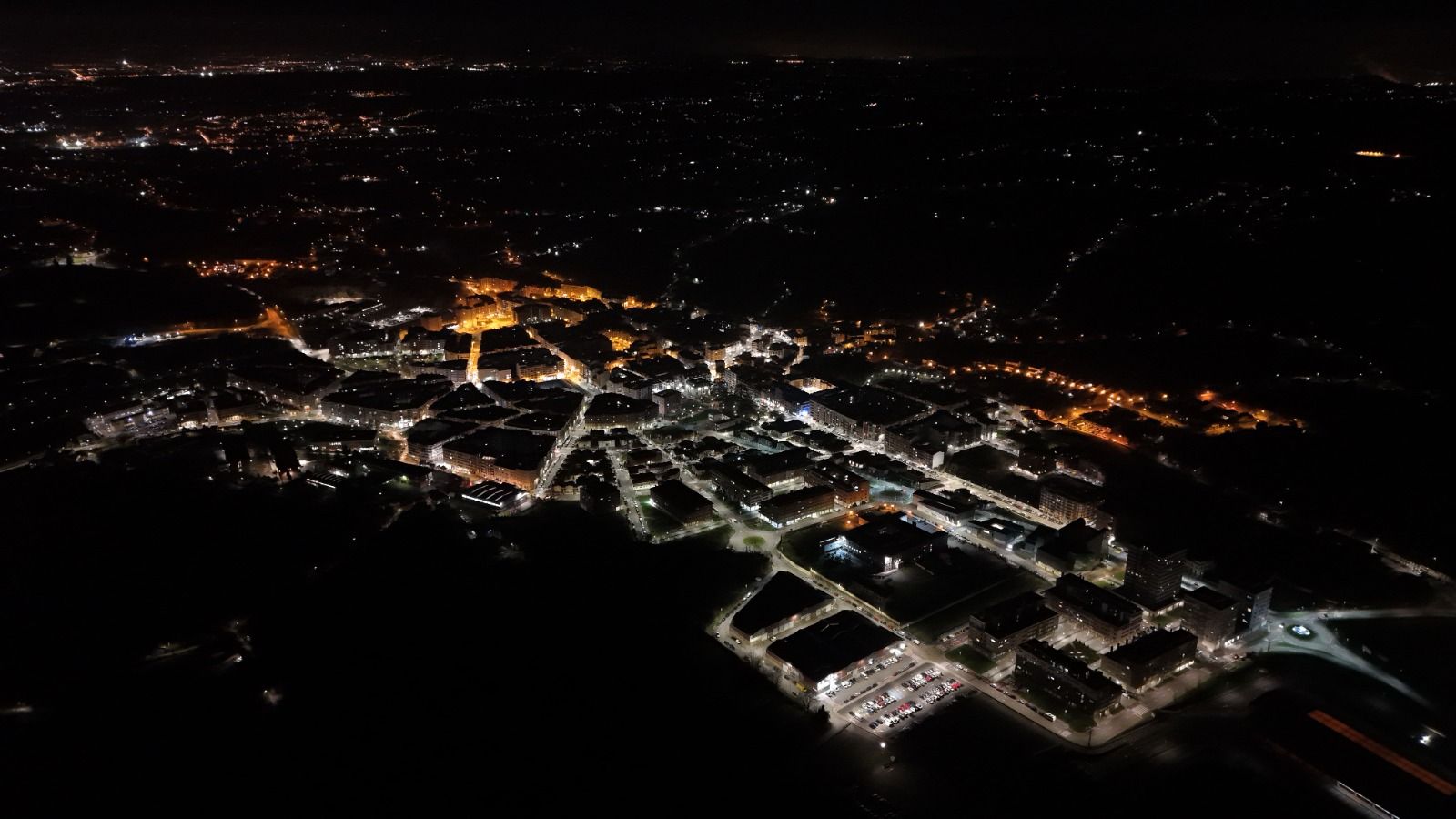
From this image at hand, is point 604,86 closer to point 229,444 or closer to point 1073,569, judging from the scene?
point 229,444

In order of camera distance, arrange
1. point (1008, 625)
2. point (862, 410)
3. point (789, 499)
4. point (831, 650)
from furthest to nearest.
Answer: point (862, 410) → point (789, 499) → point (1008, 625) → point (831, 650)

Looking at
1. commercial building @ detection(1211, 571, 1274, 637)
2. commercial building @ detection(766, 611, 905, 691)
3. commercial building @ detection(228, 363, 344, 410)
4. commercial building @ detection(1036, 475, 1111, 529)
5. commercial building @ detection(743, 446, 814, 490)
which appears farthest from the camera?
commercial building @ detection(228, 363, 344, 410)

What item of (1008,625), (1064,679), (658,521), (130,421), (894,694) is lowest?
(130,421)

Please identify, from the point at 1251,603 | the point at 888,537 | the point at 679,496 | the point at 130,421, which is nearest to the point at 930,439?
the point at 888,537

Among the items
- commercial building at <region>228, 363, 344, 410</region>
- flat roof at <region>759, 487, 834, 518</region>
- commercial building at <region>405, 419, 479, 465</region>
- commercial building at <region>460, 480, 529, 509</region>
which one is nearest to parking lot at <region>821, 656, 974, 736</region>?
flat roof at <region>759, 487, 834, 518</region>

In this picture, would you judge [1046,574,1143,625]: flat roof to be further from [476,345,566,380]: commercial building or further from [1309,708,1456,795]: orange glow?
[476,345,566,380]: commercial building

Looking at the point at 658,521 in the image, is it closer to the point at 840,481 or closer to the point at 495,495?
the point at 495,495

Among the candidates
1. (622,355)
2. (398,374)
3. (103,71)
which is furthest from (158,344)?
(103,71)
